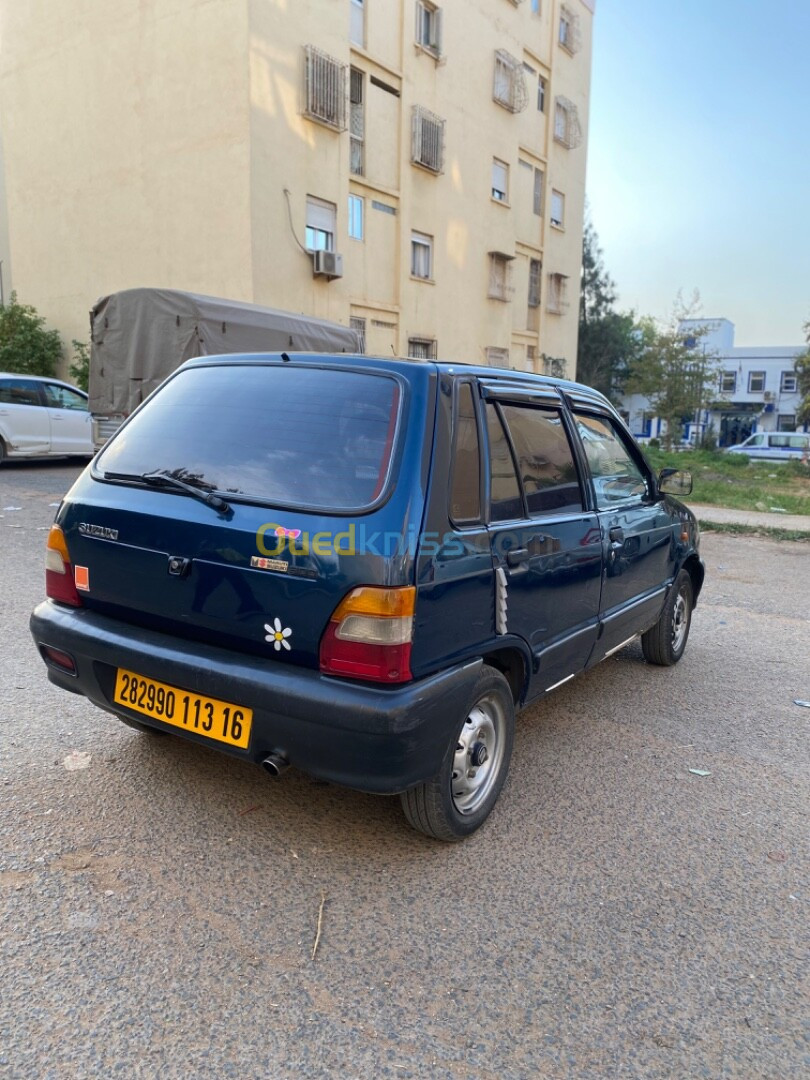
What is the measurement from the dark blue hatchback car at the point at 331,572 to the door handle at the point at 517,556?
1cm

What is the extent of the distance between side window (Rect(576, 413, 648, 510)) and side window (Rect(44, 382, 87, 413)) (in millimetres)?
11724

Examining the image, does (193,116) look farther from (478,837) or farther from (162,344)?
(478,837)

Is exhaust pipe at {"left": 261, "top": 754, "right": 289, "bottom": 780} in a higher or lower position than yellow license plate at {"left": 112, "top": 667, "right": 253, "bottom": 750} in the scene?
lower

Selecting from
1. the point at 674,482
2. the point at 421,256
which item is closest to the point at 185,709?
the point at 674,482

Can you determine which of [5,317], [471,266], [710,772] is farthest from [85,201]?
[710,772]

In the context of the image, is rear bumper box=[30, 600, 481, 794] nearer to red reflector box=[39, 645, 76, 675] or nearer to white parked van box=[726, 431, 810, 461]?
red reflector box=[39, 645, 76, 675]

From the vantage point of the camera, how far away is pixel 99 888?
2.54 metres

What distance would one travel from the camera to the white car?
12797 mm

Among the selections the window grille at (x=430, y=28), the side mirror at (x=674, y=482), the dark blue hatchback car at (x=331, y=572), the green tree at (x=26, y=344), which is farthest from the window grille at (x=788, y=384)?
the dark blue hatchback car at (x=331, y=572)

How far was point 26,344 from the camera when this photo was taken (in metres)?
19.2

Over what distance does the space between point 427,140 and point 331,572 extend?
2090 cm

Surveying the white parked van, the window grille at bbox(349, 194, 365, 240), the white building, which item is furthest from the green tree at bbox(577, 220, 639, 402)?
the window grille at bbox(349, 194, 365, 240)

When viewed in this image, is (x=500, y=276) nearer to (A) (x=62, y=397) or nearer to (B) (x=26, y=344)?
(B) (x=26, y=344)

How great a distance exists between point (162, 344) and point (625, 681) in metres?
8.48
